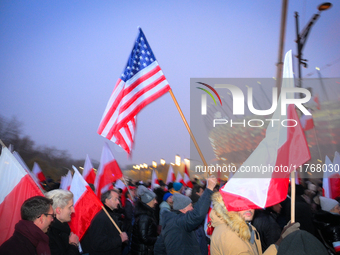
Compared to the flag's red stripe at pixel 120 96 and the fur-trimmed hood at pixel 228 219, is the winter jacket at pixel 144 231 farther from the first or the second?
the fur-trimmed hood at pixel 228 219

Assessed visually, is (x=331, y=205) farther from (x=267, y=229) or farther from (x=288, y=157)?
(x=288, y=157)

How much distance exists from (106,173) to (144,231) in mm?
2691

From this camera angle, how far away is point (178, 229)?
3635mm

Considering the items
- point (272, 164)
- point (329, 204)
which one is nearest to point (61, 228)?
point (272, 164)

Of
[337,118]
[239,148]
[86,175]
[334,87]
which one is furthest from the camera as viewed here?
[239,148]

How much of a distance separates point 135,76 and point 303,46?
8301mm

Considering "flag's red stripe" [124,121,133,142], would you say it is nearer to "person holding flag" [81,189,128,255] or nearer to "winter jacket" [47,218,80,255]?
"person holding flag" [81,189,128,255]

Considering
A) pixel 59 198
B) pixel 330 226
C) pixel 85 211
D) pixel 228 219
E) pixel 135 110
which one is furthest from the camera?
pixel 135 110

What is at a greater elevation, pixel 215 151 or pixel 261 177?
pixel 261 177

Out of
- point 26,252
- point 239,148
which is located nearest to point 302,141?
point 26,252

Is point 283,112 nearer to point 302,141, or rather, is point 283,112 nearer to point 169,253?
point 302,141

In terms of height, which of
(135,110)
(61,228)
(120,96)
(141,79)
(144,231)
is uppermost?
(141,79)

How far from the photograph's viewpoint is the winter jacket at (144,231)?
504 cm

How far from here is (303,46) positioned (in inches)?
434
